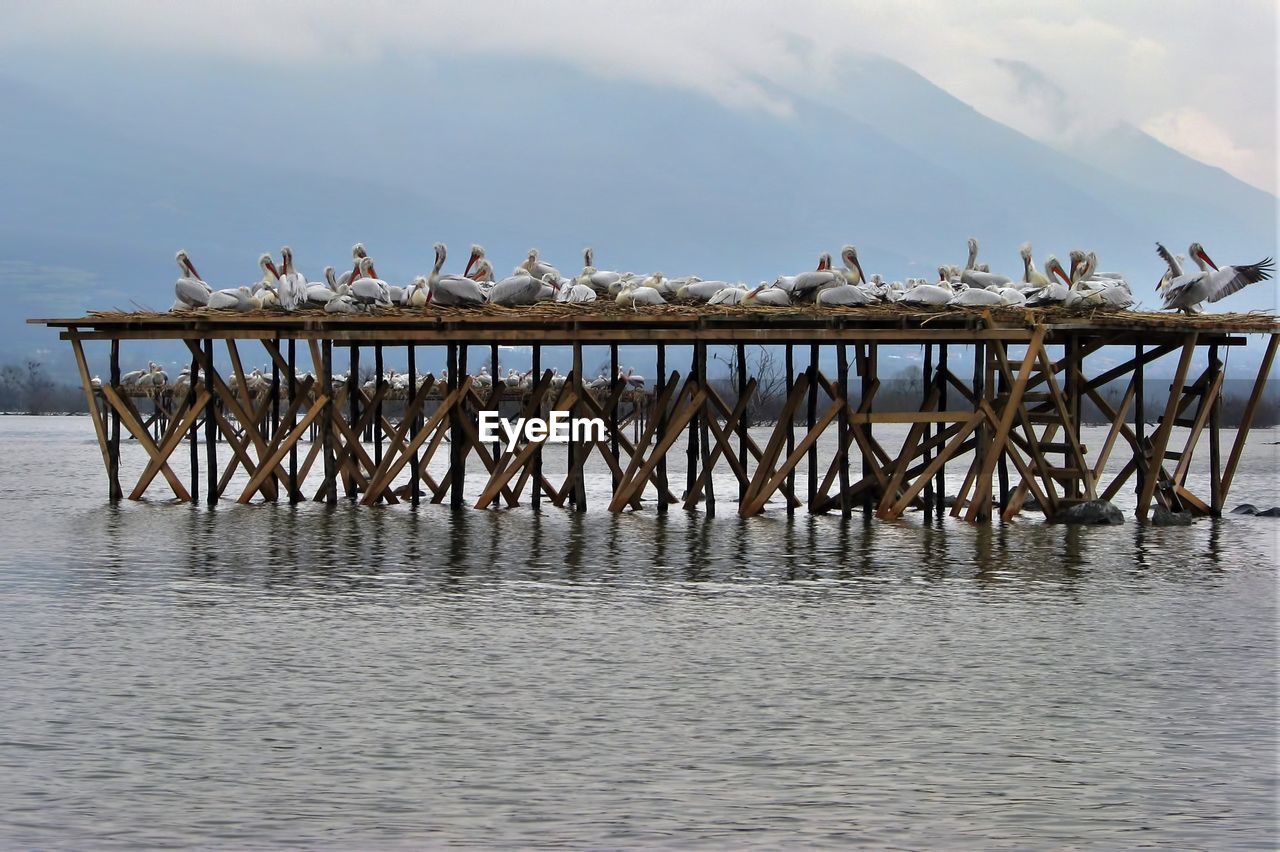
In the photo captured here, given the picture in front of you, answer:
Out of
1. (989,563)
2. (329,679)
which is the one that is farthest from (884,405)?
(329,679)

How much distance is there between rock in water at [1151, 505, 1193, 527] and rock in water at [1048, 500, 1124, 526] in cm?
92

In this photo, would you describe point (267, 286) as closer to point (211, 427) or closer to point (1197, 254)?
point (211, 427)

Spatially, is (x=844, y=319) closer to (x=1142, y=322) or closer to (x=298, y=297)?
(x=1142, y=322)

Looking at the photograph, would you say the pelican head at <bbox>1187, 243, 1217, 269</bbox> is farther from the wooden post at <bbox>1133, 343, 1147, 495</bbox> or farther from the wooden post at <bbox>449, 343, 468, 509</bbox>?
the wooden post at <bbox>449, 343, 468, 509</bbox>

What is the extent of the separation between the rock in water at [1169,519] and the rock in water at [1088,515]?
36.1 inches

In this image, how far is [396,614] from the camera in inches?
781

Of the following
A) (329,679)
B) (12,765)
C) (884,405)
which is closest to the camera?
(12,765)

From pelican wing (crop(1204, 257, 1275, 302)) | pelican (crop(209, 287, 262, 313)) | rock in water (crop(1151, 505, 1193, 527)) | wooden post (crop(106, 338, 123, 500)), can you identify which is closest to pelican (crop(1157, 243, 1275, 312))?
pelican wing (crop(1204, 257, 1275, 302))

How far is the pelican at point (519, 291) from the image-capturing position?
33.5m

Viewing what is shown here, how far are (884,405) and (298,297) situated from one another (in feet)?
350

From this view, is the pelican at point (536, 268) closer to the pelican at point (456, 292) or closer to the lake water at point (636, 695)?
the pelican at point (456, 292)

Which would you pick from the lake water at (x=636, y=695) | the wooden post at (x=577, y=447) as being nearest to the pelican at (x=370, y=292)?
the wooden post at (x=577, y=447)

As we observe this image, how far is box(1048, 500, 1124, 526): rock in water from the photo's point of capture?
30.5 metres

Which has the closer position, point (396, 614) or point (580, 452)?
point (396, 614)
